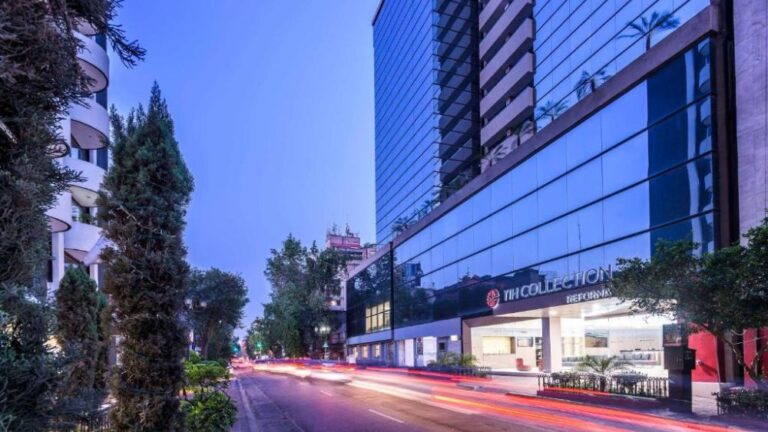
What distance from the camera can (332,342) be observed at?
96.5m

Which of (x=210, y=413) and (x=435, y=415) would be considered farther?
(x=435, y=415)

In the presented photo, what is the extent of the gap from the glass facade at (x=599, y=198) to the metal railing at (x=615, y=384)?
5397 millimetres

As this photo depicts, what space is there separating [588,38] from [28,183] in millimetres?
40793

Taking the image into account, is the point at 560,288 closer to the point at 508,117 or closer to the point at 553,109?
the point at 553,109

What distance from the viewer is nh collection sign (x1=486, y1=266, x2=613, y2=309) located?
27.1 meters

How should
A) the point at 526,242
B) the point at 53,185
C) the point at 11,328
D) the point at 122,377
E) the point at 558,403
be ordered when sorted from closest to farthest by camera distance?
the point at 11,328 < the point at 53,185 < the point at 122,377 < the point at 558,403 < the point at 526,242

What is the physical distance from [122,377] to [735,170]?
76.5 ft

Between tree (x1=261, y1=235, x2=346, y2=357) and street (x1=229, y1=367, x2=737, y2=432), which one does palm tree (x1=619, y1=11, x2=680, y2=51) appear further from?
tree (x1=261, y1=235, x2=346, y2=357)

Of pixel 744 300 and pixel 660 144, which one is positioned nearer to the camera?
pixel 744 300

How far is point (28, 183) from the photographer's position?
353 centimetres

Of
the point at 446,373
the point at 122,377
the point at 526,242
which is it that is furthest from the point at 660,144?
the point at 122,377

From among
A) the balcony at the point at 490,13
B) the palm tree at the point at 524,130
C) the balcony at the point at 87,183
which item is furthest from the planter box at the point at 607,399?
the balcony at the point at 490,13

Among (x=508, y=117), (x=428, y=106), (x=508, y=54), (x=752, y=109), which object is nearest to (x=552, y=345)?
(x=752, y=109)

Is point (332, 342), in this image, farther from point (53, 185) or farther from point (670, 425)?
point (53, 185)
